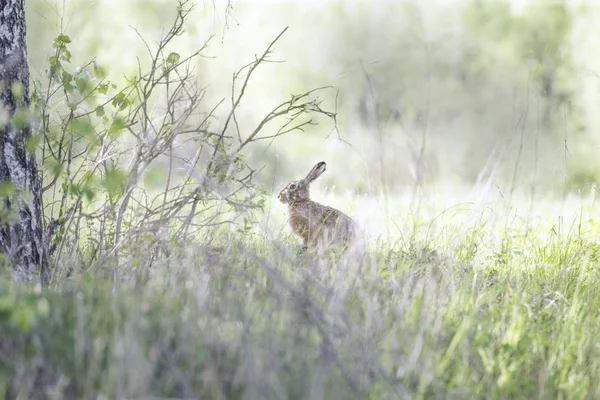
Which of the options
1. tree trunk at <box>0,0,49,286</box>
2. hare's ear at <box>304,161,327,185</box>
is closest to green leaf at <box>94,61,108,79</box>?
tree trunk at <box>0,0,49,286</box>

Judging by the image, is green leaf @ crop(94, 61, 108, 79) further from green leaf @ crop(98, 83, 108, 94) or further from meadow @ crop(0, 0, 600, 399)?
green leaf @ crop(98, 83, 108, 94)

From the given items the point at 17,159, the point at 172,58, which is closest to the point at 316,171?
the point at 172,58

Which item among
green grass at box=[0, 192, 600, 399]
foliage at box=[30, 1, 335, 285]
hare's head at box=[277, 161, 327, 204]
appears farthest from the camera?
hare's head at box=[277, 161, 327, 204]

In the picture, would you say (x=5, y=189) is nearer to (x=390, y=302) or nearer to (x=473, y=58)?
(x=390, y=302)

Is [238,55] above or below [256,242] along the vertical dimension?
above

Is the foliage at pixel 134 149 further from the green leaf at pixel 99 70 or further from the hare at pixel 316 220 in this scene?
the hare at pixel 316 220

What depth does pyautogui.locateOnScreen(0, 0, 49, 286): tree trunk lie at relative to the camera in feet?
12.4

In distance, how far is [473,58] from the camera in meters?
21.3

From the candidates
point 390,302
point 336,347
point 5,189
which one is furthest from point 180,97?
point 336,347

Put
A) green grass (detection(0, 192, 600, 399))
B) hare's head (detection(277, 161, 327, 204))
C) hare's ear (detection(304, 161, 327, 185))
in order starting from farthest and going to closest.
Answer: hare's head (detection(277, 161, 327, 204))
hare's ear (detection(304, 161, 327, 185))
green grass (detection(0, 192, 600, 399))

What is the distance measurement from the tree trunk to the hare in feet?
5.79

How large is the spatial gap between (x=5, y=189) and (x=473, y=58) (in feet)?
64.9

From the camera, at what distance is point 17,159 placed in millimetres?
3824

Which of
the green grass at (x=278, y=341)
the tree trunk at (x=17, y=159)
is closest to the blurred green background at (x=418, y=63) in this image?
the tree trunk at (x=17, y=159)
